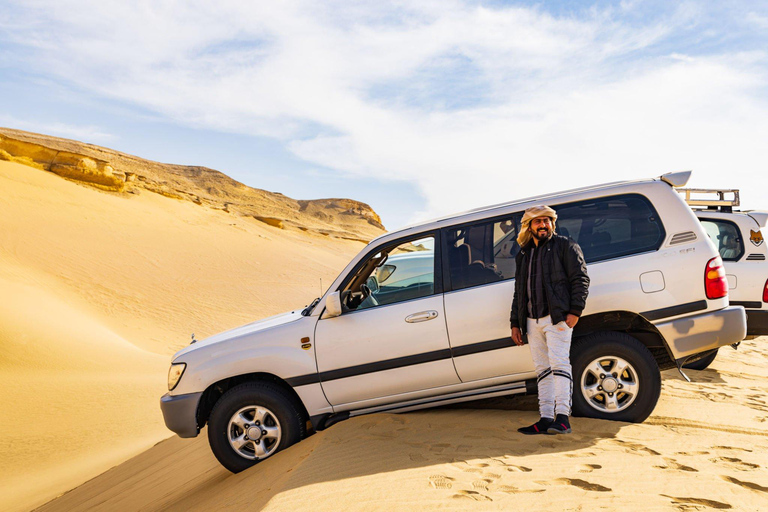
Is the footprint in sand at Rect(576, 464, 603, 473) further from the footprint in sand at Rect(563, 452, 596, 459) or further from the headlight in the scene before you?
the headlight

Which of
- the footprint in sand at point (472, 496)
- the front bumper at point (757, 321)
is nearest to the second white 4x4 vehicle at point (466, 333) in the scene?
the footprint in sand at point (472, 496)

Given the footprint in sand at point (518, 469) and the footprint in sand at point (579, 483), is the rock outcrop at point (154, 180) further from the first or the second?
the footprint in sand at point (579, 483)

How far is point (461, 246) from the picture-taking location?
4984 millimetres

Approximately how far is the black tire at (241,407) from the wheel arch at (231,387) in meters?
0.09

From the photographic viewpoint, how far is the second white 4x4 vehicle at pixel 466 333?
4773mm

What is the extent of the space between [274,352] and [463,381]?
1.66 meters

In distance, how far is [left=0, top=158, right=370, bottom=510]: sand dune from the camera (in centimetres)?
912

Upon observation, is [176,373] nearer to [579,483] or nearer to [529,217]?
[529,217]

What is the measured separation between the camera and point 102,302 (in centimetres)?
2036

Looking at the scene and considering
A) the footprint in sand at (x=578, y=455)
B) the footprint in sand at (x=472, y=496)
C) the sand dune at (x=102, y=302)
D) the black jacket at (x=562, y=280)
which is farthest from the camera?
the sand dune at (x=102, y=302)

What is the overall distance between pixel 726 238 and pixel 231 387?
6460mm

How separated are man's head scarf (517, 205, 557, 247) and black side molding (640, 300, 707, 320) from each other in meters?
1.16

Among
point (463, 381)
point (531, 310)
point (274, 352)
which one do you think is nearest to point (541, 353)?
point (531, 310)

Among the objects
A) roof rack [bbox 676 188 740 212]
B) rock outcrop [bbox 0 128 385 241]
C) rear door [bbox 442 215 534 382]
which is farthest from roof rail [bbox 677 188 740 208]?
rock outcrop [bbox 0 128 385 241]
